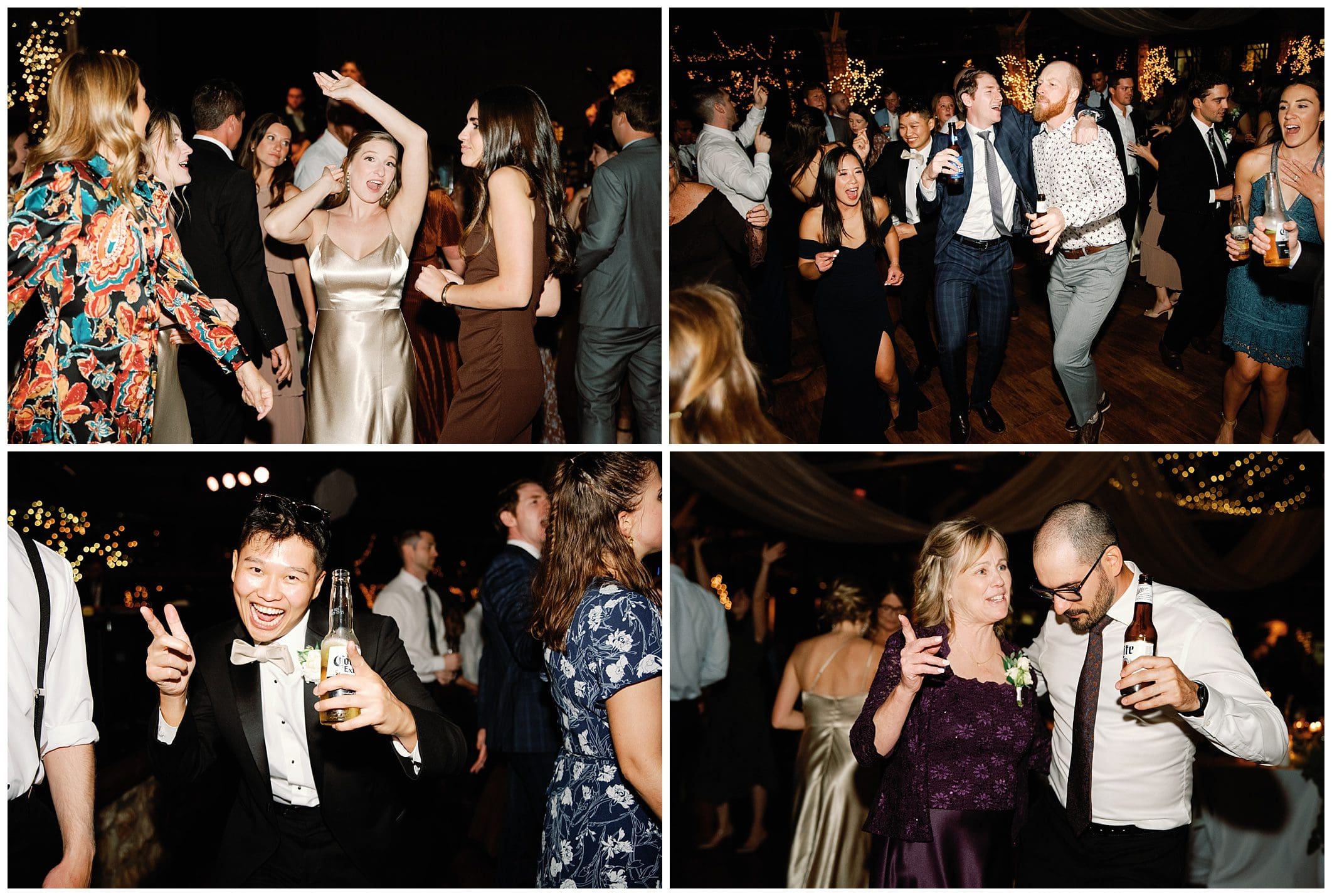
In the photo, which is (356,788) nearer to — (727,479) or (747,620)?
(727,479)

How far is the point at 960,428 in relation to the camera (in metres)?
3.23

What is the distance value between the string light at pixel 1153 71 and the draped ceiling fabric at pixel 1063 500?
3.74ft

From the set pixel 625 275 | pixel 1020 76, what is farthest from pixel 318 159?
pixel 1020 76

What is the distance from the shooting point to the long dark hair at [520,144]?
9.68ft

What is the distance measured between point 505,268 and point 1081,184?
1606 millimetres

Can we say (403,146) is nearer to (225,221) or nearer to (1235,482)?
(225,221)

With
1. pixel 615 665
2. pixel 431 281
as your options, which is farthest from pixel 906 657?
pixel 431 281

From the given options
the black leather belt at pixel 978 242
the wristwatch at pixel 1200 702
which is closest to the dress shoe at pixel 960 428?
the black leather belt at pixel 978 242

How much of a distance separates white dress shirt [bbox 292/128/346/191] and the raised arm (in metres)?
0.20

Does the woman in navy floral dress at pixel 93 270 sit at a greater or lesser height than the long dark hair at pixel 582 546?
greater

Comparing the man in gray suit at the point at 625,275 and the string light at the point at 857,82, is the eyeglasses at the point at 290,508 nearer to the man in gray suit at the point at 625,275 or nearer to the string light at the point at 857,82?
the man in gray suit at the point at 625,275

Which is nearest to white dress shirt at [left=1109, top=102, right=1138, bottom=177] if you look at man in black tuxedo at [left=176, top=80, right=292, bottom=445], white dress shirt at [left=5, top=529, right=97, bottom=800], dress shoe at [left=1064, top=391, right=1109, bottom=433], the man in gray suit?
dress shoe at [left=1064, top=391, right=1109, bottom=433]

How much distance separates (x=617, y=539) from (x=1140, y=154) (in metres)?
1.87

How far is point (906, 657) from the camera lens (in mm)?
2645
